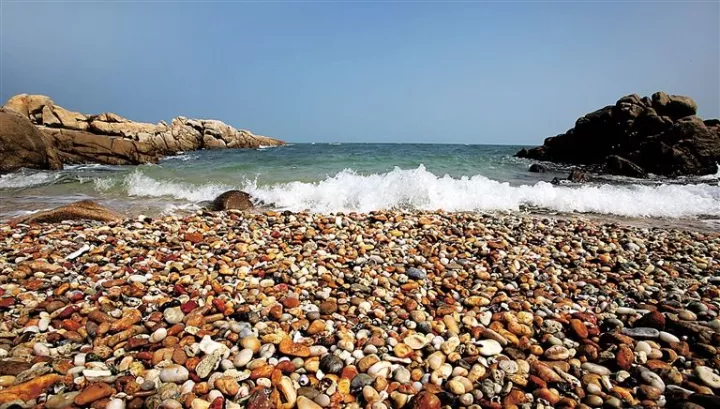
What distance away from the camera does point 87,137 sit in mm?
21703

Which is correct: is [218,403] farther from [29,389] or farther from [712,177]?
[712,177]

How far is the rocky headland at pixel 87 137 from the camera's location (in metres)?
14.7

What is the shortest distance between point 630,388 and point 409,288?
1612 millimetres

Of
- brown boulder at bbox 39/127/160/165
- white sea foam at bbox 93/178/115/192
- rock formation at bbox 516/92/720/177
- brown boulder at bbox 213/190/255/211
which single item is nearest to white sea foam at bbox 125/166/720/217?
brown boulder at bbox 213/190/255/211

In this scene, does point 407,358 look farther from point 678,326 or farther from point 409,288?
point 678,326

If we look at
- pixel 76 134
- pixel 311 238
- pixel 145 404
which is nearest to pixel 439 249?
pixel 311 238

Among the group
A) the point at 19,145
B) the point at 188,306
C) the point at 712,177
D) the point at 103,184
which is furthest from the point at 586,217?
the point at 19,145

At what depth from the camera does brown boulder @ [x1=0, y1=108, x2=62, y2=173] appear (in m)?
14.2

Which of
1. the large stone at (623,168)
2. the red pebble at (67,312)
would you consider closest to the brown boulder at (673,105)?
the large stone at (623,168)

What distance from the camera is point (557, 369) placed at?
214cm

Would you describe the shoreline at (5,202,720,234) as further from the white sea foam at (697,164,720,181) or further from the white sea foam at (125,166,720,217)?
the white sea foam at (697,164,720,181)

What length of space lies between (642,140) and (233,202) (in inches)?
1021

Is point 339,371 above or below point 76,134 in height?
below

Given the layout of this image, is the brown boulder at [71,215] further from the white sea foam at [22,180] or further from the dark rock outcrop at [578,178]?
the dark rock outcrop at [578,178]
